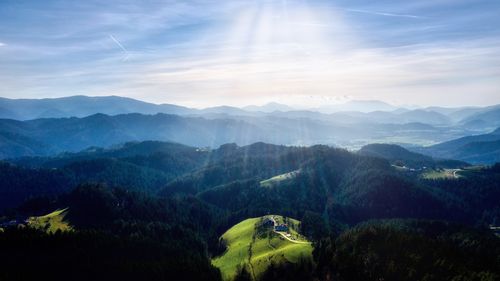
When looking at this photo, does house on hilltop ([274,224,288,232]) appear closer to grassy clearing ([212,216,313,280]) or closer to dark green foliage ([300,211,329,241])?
grassy clearing ([212,216,313,280])

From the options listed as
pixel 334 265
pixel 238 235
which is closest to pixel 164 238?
pixel 238 235

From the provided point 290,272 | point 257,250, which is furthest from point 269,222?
point 290,272

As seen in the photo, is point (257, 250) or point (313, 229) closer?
point (257, 250)

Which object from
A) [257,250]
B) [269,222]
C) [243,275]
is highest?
[269,222]

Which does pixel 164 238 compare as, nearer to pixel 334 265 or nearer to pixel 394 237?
pixel 334 265

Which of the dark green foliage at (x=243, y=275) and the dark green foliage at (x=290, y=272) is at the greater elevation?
the dark green foliage at (x=290, y=272)

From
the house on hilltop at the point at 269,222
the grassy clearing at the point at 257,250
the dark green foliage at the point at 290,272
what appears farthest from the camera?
the house on hilltop at the point at 269,222

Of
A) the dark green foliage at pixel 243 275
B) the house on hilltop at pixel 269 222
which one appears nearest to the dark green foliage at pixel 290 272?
the dark green foliage at pixel 243 275

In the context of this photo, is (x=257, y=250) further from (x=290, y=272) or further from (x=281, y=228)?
(x=290, y=272)

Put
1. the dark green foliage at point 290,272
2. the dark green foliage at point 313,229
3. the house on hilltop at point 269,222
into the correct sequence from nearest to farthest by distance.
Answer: the dark green foliage at point 290,272, the dark green foliage at point 313,229, the house on hilltop at point 269,222

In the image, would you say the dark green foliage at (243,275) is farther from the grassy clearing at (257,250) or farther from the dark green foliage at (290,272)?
the dark green foliage at (290,272)
